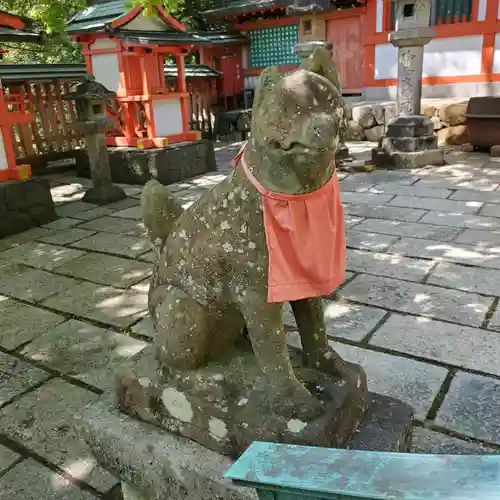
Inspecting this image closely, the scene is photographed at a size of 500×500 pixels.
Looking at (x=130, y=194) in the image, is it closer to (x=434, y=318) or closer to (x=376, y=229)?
(x=376, y=229)

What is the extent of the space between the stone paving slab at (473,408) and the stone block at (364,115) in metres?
9.95

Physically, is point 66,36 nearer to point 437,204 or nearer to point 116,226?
point 116,226

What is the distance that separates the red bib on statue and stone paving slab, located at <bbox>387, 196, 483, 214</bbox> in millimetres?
4777

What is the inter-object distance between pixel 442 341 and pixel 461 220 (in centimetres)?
278

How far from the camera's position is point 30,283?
14.8 feet

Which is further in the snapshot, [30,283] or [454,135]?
[454,135]

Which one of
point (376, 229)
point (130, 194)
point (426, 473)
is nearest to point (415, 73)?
point (376, 229)

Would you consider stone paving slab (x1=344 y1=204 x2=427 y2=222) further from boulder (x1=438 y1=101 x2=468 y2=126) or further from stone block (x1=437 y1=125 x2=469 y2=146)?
boulder (x1=438 y1=101 x2=468 y2=126)

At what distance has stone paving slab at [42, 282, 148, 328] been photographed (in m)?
3.72

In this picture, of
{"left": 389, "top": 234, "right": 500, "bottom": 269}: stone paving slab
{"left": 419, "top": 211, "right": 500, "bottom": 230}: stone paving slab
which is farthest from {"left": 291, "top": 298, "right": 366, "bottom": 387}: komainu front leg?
{"left": 419, "top": 211, "right": 500, "bottom": 230}: stone paving slab

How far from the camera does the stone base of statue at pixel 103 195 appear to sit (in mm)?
7191

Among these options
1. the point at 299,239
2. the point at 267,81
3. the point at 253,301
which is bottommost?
the point at 253,301

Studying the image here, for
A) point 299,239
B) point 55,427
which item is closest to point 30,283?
point 55,427

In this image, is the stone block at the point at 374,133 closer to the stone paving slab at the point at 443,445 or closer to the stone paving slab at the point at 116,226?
the stone paving slab at the point at 116,226
